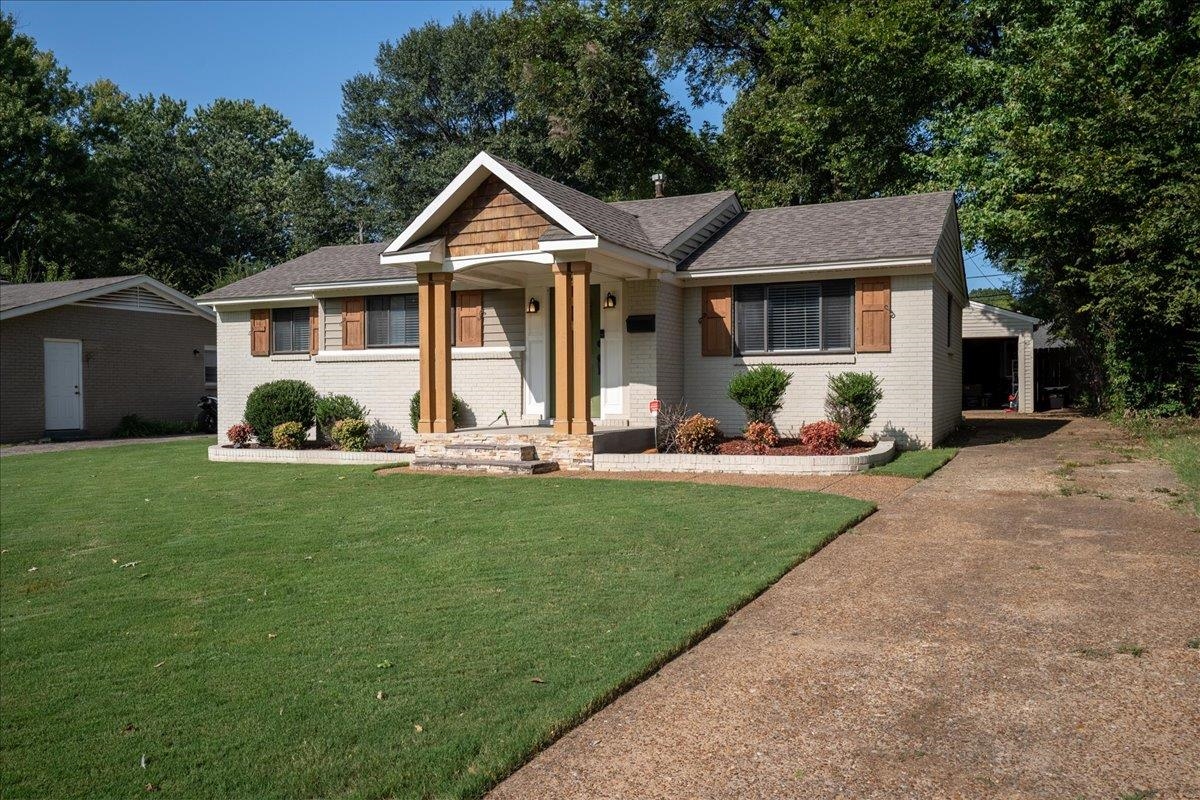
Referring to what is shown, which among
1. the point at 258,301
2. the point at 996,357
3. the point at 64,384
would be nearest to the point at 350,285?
the point at 258,301

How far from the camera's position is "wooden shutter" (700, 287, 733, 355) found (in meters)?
15.7

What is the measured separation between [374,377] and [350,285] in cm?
190

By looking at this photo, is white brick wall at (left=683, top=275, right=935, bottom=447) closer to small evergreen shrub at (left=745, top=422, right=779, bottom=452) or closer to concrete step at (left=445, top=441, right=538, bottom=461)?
small evergreen shrub at (left=745, top=422, right=779, bottom=452)

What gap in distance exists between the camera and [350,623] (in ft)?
19.3

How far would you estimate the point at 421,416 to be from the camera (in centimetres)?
1481

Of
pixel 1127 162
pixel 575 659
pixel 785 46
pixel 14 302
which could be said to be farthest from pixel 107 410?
pixel 1127 162

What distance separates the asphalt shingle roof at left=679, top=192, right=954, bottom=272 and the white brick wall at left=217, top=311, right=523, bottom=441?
4133 mm

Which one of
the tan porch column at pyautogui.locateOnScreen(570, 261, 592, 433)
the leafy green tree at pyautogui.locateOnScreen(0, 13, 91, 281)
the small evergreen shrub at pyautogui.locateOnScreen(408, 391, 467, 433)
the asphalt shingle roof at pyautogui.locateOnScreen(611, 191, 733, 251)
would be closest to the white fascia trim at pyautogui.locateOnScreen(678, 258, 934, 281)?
the asphalt shingle roof at pyautogui.locateOnScreen(611, 191, 733, 251)

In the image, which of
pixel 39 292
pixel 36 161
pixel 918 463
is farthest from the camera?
pixel 36 161

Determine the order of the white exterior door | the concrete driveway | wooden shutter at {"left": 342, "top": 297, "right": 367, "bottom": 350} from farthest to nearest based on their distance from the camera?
the white exterior door → wooden shutter at {"left": 342, "top": 297, "right": 367, "bottom": 350} → the concrete driveway

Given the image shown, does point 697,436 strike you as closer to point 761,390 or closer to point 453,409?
point 761,390

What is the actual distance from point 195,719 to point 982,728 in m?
3.83

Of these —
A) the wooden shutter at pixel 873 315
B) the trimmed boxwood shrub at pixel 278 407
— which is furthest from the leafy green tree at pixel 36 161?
the wooden shutter at pixel 873 315

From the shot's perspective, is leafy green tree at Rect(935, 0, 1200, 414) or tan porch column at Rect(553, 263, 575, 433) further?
leafy green tree at Rect(935, 0, 1200, 414)
